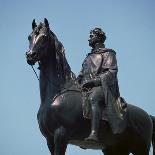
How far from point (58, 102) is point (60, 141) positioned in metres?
0.78

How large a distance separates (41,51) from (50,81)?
63 cm

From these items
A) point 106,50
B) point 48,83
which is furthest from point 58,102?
point 106,50

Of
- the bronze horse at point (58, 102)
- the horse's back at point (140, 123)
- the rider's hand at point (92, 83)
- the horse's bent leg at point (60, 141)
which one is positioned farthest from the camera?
the horse's back at point (140, 123)

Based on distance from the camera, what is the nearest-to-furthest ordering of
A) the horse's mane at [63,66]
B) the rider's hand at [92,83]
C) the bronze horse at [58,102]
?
the bronze horse at [58,102], the horse's mane at [63,66], the rider's hand at [92,83]

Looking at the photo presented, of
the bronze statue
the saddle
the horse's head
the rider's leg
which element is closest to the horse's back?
the saddle

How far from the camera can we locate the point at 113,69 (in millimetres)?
9344

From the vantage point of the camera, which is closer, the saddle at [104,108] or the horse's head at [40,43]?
the horse's head at [40,43]

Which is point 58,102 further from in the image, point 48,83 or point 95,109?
point 95,109

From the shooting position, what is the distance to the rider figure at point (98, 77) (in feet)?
28.4

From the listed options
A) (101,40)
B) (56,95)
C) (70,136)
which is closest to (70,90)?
(56,95)

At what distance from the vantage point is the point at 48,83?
8.76 m

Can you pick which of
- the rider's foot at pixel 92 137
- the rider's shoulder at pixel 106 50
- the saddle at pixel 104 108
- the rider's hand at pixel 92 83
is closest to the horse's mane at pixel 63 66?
the rider's hand at pixel 92 83

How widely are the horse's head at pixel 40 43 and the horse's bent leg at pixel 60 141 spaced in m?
1.42

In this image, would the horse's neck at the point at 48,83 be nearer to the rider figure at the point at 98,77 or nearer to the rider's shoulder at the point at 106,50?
the rider figure at the point at 98,77
